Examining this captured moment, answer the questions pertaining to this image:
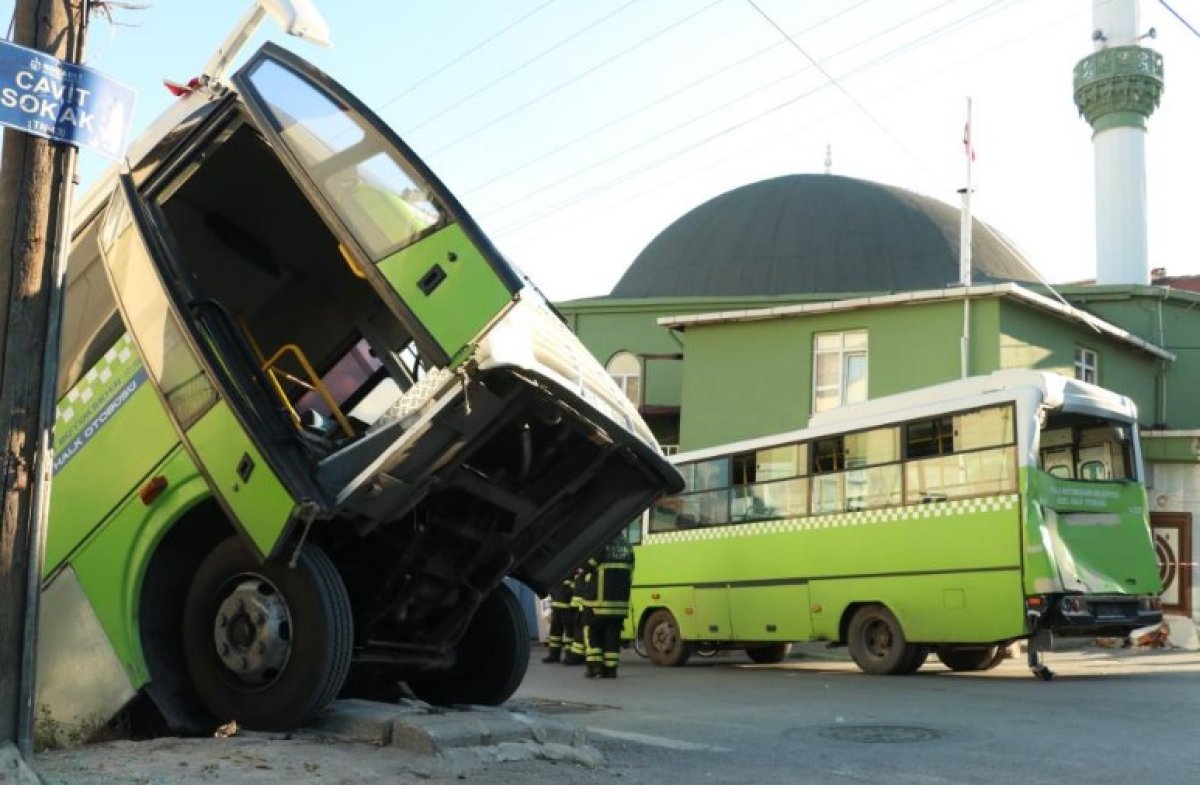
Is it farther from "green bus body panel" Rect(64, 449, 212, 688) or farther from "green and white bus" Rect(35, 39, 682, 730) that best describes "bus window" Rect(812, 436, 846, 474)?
"green bus body panel" Rect(64, 449, 212, 688)

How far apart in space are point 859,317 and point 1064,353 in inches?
165

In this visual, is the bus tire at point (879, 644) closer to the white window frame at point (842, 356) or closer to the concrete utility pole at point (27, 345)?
the white window frame at point (842, 356)

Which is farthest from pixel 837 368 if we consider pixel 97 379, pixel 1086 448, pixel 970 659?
pixel 97 379

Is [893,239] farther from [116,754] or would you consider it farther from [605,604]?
[116,754]

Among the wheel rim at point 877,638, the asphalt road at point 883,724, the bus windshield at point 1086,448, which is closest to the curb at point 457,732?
the asphalt road at point 883,724

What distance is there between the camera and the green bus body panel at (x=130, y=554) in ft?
22.5

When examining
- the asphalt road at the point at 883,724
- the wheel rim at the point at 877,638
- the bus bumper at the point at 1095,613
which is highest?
the bus bumper at the point at 1095,613

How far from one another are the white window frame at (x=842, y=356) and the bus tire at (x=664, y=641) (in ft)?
27.5

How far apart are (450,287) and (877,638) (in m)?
11.0

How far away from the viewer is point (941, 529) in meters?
14.7

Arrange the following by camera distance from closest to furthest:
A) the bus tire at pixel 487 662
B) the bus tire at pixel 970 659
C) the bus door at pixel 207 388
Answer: the bus door at pixel 207 388
the bus tire at pixel 487 662
the bus tire at pixel 970 659

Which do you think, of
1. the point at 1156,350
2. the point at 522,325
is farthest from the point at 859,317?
the point at 522,325

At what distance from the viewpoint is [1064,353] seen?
25703mm

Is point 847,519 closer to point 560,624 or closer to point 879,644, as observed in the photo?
point 879,644
